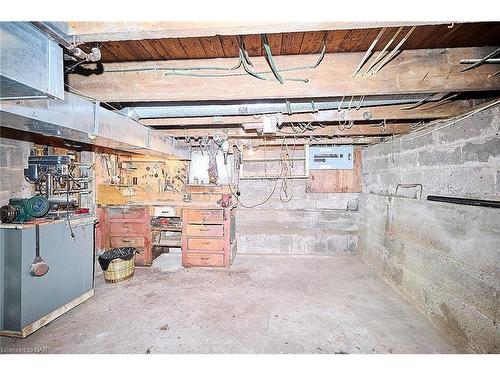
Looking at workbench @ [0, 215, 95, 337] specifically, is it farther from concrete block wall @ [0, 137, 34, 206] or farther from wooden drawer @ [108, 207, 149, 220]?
wooden drawer @ [108, 207, 149, 220]

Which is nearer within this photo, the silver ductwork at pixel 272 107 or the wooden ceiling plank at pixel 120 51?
the wooden ceiling plank at pixel 120 51

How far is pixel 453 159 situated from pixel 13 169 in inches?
194

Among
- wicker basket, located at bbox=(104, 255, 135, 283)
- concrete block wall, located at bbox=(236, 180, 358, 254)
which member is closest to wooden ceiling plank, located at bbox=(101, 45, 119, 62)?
wicker basket, located at bbox=(104, 255, 135, 283)

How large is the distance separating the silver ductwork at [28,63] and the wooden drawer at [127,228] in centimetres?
326

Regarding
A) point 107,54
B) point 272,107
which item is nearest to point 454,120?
point 272,107

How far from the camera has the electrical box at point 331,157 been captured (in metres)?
5.38

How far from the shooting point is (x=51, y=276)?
8.70 ft

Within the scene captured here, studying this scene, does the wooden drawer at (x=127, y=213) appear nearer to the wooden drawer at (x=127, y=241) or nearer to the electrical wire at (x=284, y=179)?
the wooden drawer at (x=127, y=241)

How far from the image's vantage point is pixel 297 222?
5.65m

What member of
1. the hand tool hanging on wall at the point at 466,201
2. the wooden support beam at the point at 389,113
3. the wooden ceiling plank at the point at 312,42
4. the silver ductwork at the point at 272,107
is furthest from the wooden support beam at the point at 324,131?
the wooden ceiling plank at the point at 312,42

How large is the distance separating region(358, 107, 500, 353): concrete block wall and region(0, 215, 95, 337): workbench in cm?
410

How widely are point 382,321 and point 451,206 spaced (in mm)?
1417
